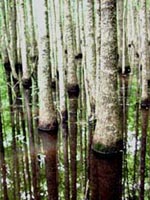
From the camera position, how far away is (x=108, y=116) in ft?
24.4

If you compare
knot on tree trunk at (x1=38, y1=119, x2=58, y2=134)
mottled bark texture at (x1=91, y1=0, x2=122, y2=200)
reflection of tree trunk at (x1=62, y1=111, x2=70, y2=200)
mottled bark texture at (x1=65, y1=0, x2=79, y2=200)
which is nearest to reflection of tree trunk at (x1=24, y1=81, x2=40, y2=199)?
knot on tree trunk at (x1=38, y1=119, x2=58, y2=134)

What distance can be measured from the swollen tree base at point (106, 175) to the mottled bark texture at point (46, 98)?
2.42ft

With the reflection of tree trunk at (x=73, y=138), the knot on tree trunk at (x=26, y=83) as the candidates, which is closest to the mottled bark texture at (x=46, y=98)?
the reflection of tree trunk at (x=73, y=138)

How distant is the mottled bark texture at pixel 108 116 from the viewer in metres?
6.85

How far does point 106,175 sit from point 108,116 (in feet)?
3.20

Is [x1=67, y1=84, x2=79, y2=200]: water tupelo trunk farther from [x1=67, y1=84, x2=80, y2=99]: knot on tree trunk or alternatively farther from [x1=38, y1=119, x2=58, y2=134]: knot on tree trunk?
[x1=38, y1=119, x2=58, y2=134]: knot on tree trunk

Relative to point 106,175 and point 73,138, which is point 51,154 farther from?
point 106,175

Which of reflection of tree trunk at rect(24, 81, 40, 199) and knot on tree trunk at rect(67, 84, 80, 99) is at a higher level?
knot on tree trunk at rect(67, 84, 80, 99)

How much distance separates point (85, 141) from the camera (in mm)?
8867

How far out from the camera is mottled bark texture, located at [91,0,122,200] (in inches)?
270

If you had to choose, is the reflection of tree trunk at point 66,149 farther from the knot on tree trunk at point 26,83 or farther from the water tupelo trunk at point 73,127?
the knot on tree trunk at point 26,83

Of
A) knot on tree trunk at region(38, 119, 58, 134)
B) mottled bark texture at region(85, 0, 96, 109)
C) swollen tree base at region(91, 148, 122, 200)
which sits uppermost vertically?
mottled bark texture at region(85, 0, 96, 109)

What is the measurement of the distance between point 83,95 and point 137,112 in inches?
101

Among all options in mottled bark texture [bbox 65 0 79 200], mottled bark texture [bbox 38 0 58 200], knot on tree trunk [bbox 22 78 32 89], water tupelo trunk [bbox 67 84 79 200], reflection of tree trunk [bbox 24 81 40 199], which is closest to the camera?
reflection of tree trunk [bbox 24 81 40 199]
